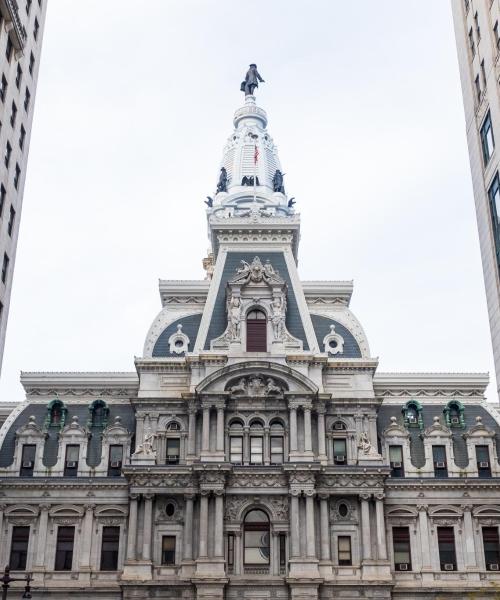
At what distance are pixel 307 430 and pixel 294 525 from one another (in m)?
6.43

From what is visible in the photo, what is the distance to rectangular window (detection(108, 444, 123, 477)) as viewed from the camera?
206 ft

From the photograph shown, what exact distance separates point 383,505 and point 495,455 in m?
9.16

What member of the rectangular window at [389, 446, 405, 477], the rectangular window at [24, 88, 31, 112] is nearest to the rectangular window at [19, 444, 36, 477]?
the rectangular window at [24, 88, 31, 112]

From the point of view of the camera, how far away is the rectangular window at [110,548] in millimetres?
59969

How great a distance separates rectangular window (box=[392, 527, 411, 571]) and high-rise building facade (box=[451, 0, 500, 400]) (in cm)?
1844

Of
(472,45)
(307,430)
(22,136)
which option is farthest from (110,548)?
(472,45)

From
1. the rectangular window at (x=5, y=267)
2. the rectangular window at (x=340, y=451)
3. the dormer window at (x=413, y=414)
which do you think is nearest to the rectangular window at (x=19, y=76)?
the rectangular window at (x=5, y=267)

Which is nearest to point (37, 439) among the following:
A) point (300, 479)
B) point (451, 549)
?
point (300, 479)

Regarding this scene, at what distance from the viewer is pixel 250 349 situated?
211 feet

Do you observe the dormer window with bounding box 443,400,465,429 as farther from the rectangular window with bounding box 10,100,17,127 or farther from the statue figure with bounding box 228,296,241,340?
the rectangular window with bounding box 10,100,17,127

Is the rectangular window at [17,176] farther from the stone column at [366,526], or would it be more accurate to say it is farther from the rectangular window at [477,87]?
the stone column at [366,526]

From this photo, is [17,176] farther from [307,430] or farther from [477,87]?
[477,87]

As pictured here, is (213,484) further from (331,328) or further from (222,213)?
(222,213)

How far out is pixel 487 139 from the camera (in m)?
46.8
